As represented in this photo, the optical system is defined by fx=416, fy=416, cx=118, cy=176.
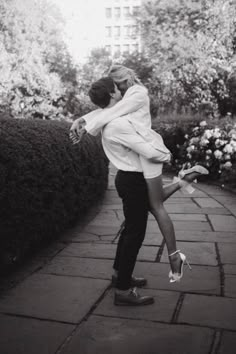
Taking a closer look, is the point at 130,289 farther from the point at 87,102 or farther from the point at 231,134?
the point at 87,102

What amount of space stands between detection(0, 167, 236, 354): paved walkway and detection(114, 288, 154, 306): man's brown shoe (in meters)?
0.04

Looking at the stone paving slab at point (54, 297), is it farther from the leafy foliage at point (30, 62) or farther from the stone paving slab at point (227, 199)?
the leafy foliage at point (30, 62)

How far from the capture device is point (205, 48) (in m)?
17.1

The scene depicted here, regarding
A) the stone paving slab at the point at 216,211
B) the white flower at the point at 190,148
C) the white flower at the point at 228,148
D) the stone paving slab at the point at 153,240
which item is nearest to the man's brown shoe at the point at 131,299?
the stone paving slab at the point at 153,240

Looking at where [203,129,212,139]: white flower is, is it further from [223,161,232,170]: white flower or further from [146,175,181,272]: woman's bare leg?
[146,175,181,272]: woman's bare leg

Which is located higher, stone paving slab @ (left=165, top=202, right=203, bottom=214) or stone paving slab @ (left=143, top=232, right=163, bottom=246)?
stone paving slab @ (left=143, top=232, right=163, bottom=246)

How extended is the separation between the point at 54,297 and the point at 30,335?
53 centimetres

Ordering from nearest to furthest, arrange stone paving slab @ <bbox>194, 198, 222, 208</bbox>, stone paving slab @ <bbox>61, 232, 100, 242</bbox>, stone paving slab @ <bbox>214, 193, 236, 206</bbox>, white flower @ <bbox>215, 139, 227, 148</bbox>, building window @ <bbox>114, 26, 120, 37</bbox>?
stone paving slab @ <bbox>61, 232, 100, 242</bbox>, stone paving slab @ <bbox>194, 198, 222, 208</bbox>, stone paving slab @ <bbox>214, 193, 236, 206</bbox>, white flower @ <bbox>215, 139, 227, 148</bbox>, building window @ <bbox>114, 26, 120, 37</bbox>

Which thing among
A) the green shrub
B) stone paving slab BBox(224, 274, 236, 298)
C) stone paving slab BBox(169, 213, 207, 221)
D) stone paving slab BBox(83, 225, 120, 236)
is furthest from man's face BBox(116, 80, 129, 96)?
the green shrub

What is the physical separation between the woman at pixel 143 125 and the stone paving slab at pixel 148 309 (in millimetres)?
172

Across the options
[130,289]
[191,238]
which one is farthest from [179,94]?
[130,289]

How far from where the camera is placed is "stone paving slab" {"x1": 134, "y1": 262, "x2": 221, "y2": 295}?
2859mm

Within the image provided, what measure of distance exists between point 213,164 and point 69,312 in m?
6.58

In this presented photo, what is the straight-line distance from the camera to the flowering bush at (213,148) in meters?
7.99
